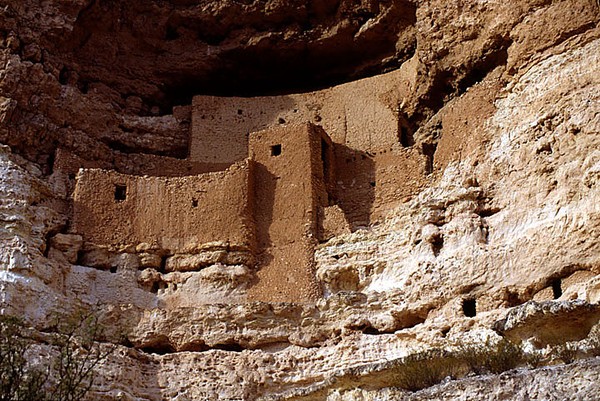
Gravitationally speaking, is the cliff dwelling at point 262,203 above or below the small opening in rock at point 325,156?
below

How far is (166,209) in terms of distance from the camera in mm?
22000

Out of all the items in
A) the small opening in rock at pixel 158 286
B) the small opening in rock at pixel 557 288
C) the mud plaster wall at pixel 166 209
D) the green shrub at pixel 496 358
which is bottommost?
the green shrub at pixel 496 358

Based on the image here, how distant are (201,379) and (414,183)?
563 centimetres

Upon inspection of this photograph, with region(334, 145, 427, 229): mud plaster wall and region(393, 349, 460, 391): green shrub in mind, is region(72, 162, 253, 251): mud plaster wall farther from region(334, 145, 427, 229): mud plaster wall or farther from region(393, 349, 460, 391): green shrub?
region(393, 349, 460, 391): green shrub

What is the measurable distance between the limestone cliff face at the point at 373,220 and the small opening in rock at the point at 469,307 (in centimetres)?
4

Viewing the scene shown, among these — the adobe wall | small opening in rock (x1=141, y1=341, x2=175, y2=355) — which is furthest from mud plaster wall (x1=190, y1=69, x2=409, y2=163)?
small opening in rock (x1=141, y1=341, x2=175, y2=355)

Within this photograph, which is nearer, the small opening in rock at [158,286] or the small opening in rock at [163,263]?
the small opening in rock at [158,286]

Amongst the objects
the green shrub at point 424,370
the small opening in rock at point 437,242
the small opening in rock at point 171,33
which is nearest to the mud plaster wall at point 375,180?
the small opening in rock at point 437,242

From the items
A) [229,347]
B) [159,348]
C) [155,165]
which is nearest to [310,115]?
[155,165]

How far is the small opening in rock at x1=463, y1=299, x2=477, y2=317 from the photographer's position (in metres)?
17.8

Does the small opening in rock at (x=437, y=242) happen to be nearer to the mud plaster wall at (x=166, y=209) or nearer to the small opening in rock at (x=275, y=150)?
the mud plaster wall at (x=166, y=209)

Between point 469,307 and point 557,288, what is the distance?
1.57 meters

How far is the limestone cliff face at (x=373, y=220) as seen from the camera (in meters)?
17.4

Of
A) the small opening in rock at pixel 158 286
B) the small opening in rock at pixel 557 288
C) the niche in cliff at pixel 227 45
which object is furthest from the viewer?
the niche in cliff at pixel 227 45
